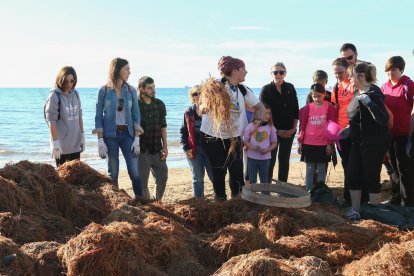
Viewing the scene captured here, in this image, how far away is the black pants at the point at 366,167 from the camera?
6.59m

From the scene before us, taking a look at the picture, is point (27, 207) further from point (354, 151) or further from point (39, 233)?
point (354, 151)

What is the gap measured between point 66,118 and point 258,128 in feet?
Answer: 9.73

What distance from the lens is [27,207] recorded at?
5047 mm

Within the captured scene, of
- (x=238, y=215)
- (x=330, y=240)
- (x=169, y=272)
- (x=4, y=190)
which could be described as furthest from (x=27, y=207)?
(x=330, y=240)

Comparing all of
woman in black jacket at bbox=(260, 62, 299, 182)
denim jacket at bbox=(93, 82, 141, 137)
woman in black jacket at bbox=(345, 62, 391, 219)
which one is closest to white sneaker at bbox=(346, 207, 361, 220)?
woman in black jacket at bbox=(345, 62, 391, 219)

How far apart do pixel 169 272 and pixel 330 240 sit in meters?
1.90

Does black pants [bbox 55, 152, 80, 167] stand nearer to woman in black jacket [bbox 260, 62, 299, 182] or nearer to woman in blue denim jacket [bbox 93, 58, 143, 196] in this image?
woman in blue denim jacket [bbox 93, 58, 143, 196]

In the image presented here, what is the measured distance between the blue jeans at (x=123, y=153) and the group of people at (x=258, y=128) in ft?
0.05

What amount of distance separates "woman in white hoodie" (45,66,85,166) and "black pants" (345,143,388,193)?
3983 millimetres

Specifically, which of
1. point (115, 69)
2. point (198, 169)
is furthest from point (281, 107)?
point (115, 69)

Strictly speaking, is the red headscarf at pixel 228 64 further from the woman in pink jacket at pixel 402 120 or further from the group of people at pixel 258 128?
the woman in pink jacket at pixel 402 120

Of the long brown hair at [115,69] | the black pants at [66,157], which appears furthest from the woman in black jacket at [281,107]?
the black pants at [66,157]

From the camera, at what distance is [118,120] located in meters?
7.13

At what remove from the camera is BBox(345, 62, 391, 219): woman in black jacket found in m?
6.36
